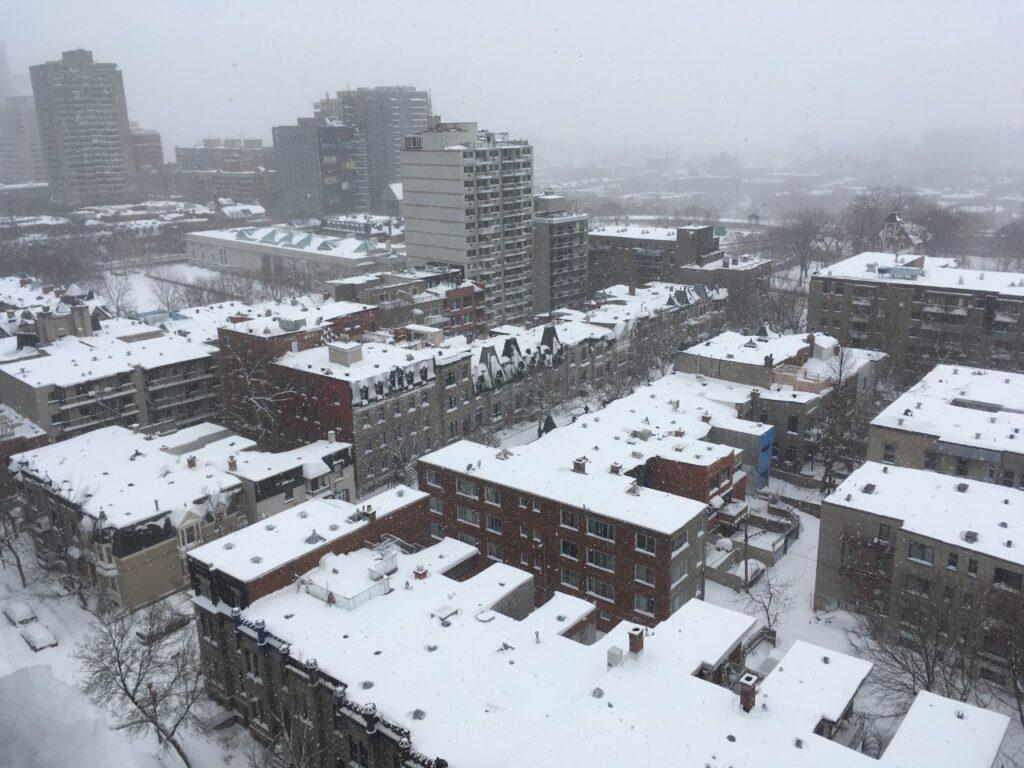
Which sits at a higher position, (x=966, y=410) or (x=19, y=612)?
(x=966, y=410)

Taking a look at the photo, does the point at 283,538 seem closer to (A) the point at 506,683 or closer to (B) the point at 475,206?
(A) the point at 506,683

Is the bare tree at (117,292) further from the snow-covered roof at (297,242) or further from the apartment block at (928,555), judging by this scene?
the apartment block at (928,555)

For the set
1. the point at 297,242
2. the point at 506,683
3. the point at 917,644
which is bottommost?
the point at 917,644

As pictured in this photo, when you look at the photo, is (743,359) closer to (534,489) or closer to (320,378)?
(534,489)

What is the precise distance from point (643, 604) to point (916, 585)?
12881 millimetres

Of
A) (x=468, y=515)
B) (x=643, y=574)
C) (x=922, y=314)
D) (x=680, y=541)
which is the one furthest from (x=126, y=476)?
(x=922, y=314)

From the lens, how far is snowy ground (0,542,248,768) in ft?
110

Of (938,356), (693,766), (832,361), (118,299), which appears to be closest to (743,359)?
(832,361)

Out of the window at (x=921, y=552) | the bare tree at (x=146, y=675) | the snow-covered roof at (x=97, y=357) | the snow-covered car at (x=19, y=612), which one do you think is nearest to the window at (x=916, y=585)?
the window at (x=921, y=552)

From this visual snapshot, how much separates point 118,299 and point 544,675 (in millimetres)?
108607

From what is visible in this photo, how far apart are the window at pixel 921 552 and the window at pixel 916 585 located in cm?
90

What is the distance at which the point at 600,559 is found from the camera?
40375 mm

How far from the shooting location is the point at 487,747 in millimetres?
25297

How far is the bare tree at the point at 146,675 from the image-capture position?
31.8 metres
